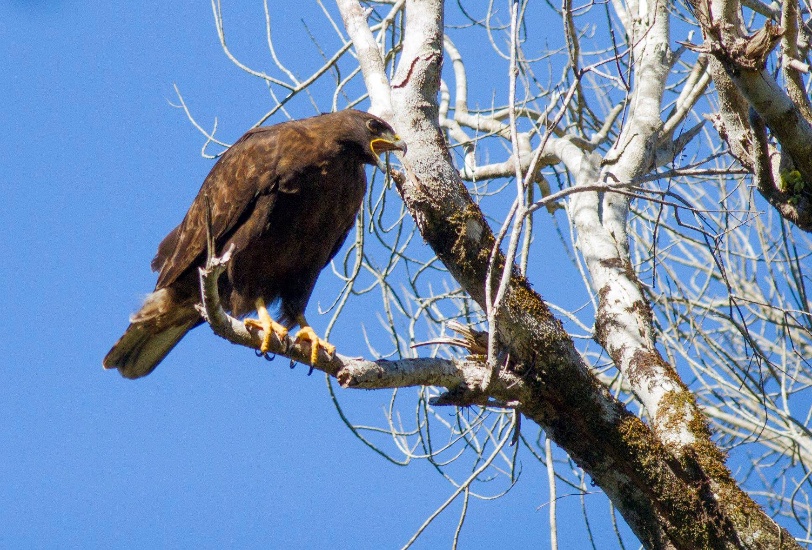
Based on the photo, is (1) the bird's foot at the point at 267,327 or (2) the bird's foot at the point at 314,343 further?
(1) the bird's foot at the point at 267,327

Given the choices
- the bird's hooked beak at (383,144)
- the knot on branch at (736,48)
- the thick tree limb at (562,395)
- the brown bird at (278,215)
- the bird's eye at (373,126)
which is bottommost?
the thick tree limb at (562,395)

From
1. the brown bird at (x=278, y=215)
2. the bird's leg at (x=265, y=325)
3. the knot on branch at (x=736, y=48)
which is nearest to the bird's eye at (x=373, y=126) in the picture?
the brown bird at (x=278, y=215)

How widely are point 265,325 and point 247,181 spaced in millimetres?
769

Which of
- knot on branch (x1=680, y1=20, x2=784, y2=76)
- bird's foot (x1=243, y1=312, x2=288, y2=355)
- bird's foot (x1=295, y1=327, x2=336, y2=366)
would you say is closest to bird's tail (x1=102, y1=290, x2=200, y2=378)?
bird's foot (x1=243, y1=312, x2=288, y2=355)

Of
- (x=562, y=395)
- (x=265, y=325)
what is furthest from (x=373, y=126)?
(x=562, y=395)

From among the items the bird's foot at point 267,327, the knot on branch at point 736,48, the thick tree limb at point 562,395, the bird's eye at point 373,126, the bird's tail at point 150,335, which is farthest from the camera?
the bird's tail at point 150,335

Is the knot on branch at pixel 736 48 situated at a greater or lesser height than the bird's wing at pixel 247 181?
lesser

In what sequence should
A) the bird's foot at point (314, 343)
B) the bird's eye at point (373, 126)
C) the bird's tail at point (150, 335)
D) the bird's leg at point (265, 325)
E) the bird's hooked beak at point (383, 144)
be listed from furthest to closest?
the bird's tail at point (150, 335) < the bird's eye at point (373, 126) < the bird's hooked beak at point (383, 144) < the bird's leg at point (265, 325) < the bird's foot at point (314, 343)

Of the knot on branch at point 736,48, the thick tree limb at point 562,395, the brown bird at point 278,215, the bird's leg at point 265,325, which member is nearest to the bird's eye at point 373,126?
the brown bird at point 278,215

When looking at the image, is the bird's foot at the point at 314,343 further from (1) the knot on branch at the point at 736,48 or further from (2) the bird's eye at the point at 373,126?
(1) the knot on branch at the point at 736,48

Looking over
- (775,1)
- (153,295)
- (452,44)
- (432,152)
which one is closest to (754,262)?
(775,1)

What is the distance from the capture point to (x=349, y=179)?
4410 millimetres

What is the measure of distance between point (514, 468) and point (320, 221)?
1.60 meters

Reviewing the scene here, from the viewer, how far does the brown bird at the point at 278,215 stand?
4.27 metres
